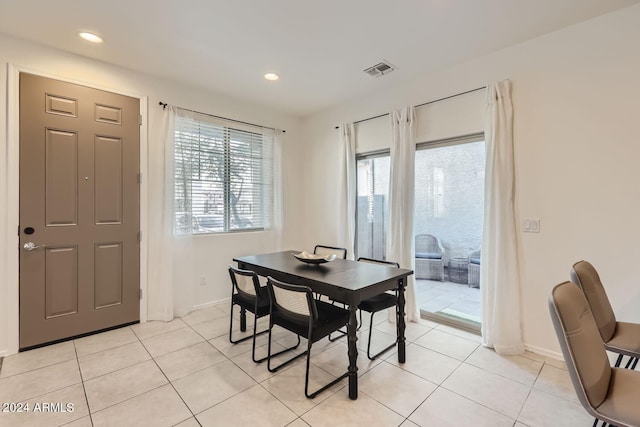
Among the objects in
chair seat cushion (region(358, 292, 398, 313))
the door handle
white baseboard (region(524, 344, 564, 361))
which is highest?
the door handle

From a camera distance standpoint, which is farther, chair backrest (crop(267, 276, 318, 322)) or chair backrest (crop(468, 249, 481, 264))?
chair backrest (crop(468, 249, 481, 264))

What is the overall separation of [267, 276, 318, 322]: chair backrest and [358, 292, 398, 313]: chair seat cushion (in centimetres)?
71

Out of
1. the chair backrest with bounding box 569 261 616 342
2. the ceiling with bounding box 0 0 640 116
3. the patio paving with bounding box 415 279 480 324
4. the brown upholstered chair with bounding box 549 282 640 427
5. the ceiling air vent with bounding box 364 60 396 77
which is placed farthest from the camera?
the patio paving with bounding box 415 279 480 324

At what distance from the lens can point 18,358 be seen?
248 cm

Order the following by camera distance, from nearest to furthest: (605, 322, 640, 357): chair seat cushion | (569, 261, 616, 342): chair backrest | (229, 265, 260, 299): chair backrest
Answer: (605, 322, 640, 357): chair seat cushion
(569, 261, 616, 342): chair backrest
(229, 265, 260, 299): chair backrest

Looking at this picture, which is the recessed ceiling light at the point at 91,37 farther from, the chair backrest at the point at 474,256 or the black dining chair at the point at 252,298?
the chair backrest at the point at 474,256

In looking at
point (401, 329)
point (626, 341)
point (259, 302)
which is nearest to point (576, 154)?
point (626, 341)

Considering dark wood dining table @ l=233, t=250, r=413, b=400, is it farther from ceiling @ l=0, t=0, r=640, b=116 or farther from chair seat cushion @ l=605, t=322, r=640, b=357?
ceiling @ l=0, t=0, r=640, b=116

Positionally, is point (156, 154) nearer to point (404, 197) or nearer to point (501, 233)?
point (404, 197)

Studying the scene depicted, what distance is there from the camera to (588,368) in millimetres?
1225

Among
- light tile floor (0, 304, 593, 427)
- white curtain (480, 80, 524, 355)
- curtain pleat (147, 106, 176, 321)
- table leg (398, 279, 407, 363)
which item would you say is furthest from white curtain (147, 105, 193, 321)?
white curtain (480, 80, 524, 355)

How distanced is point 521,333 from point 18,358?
4.39 m

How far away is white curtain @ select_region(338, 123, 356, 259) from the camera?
402 centimetres

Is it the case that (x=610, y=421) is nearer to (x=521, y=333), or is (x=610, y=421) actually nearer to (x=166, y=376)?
(x=521, y=333)
